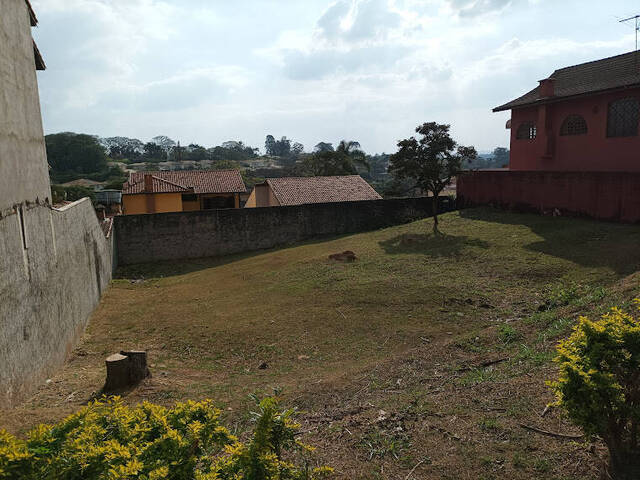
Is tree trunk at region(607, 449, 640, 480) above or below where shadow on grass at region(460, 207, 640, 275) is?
below

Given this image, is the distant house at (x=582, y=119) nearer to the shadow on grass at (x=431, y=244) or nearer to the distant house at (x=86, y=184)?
the shadow on grass at (x=431, y=244)

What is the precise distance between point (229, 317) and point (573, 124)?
1797 cm

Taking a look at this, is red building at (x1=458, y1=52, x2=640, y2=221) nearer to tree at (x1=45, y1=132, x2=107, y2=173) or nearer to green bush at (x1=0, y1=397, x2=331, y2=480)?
green bush at (x1=0, y1=397, x2=331, y2=480)

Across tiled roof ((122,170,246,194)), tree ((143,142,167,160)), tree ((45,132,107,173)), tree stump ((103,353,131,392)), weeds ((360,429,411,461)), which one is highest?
tree ((143,142,167,160))

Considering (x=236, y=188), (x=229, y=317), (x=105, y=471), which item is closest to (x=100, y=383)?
(x=229, y=317)

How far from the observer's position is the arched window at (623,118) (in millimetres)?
18047

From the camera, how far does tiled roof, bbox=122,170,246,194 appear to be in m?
29.3

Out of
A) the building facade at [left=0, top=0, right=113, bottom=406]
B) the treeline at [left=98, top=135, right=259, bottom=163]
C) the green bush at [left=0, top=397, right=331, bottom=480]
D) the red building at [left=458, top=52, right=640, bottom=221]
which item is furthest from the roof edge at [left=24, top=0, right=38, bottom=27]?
the treeline at [left=98, top=135, right=259, bottom=163]

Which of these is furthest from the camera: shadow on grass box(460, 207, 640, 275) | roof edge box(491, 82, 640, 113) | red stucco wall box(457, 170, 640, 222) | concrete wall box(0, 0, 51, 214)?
roof edge box(491, 82, 640, 113)

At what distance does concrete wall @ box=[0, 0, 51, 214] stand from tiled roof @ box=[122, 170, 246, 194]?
19750 mm

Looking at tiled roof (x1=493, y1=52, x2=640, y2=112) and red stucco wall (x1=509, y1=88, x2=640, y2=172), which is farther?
tiled roof (x1=493, y1=52, x2=640, y2=112)

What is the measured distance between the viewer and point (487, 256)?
14430 mm

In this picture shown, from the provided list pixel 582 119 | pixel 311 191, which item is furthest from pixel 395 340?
pixel 311 191

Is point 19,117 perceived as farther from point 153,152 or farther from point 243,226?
point 153,152
